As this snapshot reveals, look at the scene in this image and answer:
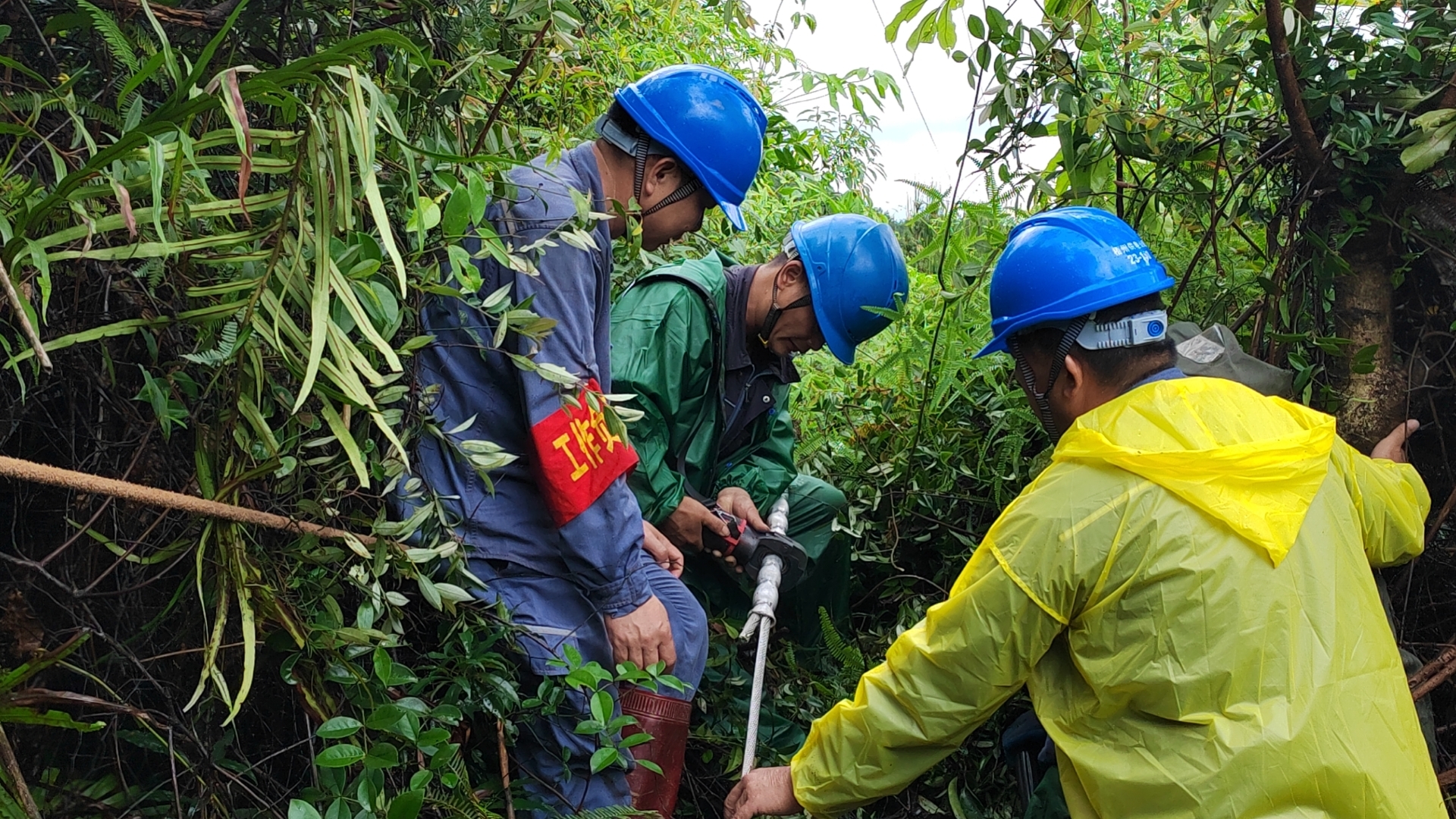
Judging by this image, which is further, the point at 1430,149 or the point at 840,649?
the point at 840,649

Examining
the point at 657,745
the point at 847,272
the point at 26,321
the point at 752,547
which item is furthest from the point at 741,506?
the point at 26,321

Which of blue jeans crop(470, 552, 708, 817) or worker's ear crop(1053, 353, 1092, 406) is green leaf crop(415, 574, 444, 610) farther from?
worker's ear crop(1053, 353, 1092, 406)

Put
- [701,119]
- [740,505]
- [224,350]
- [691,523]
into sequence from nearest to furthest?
[224,350] → [701,119] → [691,523] → [740,505]

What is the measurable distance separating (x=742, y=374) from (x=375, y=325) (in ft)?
4.86

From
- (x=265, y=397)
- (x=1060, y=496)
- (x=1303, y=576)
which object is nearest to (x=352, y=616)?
(x=265, y=397)

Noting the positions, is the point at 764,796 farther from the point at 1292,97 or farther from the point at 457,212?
the point at 1292,97

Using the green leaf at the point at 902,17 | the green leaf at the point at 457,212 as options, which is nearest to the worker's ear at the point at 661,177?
the green leaf at the point at 902,17

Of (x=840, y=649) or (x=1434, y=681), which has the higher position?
(x=1434, y=681)

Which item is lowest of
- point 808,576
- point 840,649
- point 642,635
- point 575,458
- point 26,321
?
point 808,576

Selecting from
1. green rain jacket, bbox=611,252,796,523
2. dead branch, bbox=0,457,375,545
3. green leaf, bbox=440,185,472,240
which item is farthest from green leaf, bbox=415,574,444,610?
green rain jacket, bbox=611,252,796,523

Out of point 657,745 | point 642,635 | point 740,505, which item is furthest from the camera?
point 740,505

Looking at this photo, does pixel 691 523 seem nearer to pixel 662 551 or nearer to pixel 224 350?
pixel 662 551

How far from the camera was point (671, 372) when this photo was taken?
109 inches

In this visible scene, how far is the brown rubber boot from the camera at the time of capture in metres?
2.36
